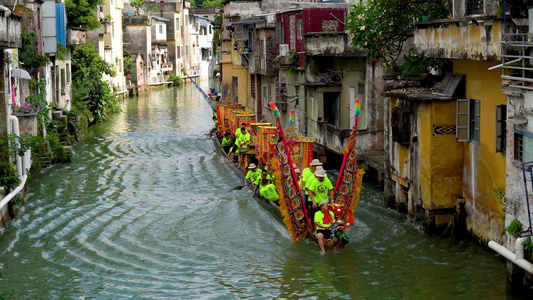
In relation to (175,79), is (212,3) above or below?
above

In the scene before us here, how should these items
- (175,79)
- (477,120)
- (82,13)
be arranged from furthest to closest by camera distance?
(175,79)
(82,13)
(477,120)

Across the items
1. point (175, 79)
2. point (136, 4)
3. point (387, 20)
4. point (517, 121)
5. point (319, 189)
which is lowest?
point (319, 189)

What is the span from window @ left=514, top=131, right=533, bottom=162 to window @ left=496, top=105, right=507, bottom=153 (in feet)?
5.54

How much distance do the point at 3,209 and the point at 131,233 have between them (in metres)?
3.13

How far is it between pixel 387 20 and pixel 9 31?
933 centimetres

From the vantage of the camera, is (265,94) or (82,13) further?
(82,13)

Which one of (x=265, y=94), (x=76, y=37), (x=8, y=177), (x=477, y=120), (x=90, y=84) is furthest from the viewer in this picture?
(x=90, y=84)

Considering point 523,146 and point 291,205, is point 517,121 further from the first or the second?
point 291,205

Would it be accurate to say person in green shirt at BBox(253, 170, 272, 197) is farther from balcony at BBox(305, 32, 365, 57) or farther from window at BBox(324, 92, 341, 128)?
window at BBox(324, 92, 341, 128)

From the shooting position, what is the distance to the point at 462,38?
16141 mm

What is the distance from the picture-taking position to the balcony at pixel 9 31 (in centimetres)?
1889

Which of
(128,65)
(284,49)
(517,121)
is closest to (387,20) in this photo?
(517,121)

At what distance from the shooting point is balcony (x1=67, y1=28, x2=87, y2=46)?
128 feet

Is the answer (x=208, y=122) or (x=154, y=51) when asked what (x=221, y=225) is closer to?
(x=208, y=122)
